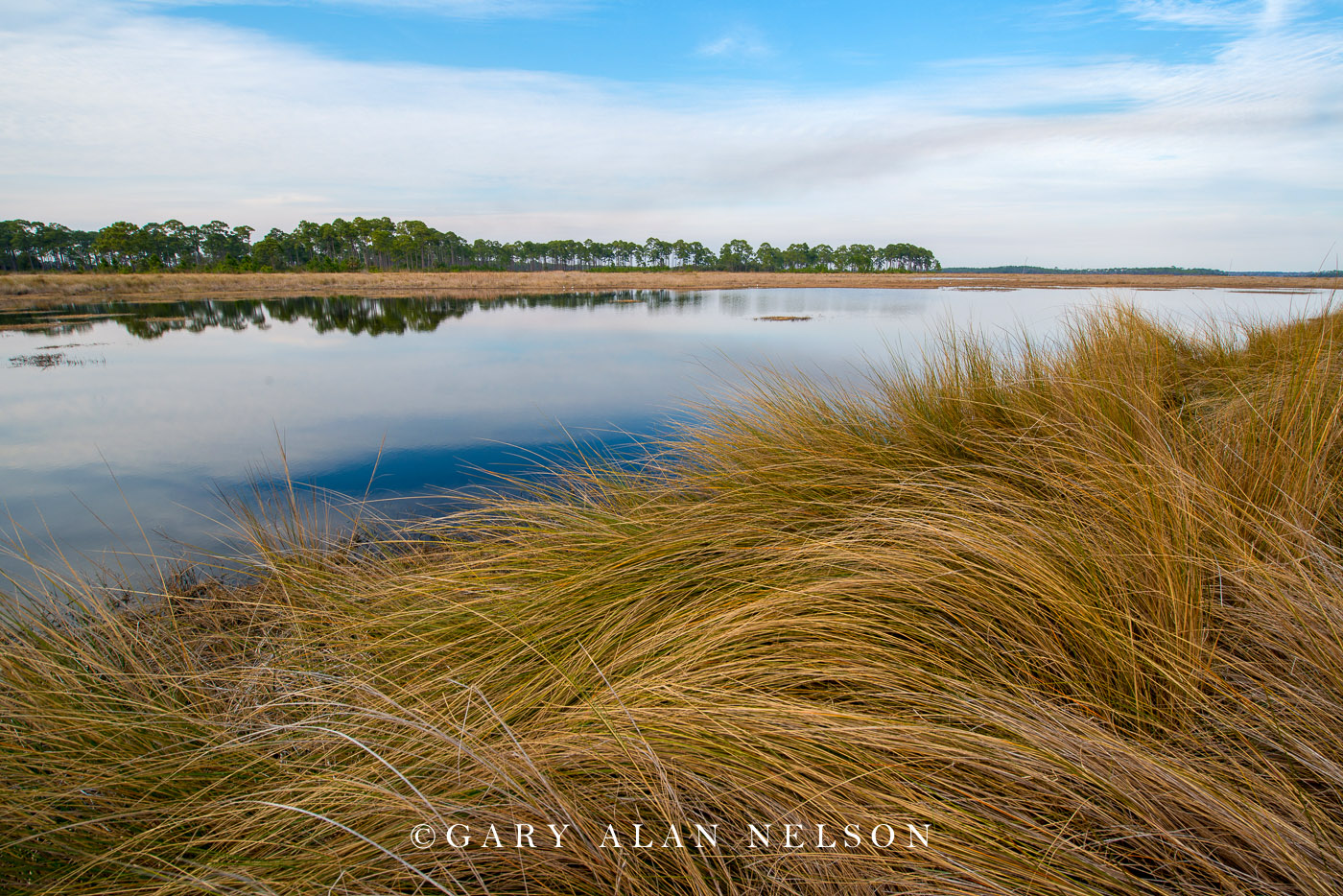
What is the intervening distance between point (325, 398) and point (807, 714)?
949 cm

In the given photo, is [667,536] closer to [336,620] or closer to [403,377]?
[336,620]

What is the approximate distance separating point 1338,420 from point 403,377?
10802mm

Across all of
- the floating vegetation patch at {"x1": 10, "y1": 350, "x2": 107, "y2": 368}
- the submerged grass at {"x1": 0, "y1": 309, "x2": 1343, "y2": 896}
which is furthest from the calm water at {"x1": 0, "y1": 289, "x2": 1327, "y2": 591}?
the submerged grass at {"x1": 0, "y1": 309, "x2": 1343, "y2": 896}

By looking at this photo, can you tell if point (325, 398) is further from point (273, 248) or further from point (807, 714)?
point (273, 248)

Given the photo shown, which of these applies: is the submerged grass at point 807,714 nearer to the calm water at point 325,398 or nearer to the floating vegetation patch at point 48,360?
the calm water at point 325,398

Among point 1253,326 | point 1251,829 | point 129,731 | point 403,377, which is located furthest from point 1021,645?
point 403,377

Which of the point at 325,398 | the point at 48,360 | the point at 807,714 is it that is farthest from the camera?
the point at 48,360

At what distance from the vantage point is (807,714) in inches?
46.1

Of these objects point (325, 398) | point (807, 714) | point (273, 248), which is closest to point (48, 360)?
point (325, 398)

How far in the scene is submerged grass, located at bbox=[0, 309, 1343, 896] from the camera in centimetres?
99

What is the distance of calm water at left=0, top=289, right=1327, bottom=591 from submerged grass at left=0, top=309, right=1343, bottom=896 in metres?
1.44

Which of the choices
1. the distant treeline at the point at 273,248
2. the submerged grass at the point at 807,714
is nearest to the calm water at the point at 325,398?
the submerged grass at the point at 807,714

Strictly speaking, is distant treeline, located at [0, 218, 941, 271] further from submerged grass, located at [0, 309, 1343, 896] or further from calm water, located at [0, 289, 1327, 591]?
submerged grass, located at [0, 309, 1343, 896]

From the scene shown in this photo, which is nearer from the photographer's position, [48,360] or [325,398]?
[325,398]
